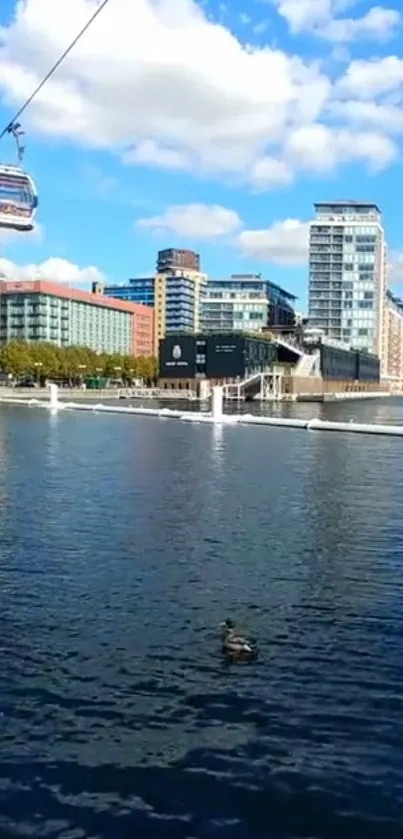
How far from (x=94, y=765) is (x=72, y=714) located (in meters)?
1.01

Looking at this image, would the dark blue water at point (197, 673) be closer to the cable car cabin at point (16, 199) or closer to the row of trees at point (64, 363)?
the cable car cabin at point (16, 199)

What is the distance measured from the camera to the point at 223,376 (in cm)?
14712

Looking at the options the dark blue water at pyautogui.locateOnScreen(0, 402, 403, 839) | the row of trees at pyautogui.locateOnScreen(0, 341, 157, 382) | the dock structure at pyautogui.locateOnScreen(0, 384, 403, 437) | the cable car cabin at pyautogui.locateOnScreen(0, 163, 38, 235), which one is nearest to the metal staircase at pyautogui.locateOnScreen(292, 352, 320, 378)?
the row of trees at pyautogui.locateOnScreen(0, 341, 157, 382)

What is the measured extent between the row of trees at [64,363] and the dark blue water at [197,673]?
440ft

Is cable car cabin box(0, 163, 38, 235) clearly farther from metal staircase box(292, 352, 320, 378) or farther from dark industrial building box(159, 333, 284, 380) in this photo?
metal staircase box(292, 352, 320, 378)

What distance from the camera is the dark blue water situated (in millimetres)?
6688

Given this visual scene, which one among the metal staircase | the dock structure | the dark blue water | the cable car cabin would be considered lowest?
the dark blue water

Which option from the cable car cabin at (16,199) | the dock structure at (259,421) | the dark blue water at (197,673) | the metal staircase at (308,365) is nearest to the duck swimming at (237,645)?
the dark blue water at (197,673)

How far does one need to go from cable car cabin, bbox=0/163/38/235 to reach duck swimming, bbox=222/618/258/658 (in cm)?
11339

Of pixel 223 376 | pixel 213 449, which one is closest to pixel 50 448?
pixel 213 449

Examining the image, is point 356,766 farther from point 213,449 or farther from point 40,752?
point 213,449

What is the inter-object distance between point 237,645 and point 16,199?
377ft

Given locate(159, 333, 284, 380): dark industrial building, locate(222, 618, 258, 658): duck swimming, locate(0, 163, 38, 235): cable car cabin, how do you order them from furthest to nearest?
locate(159, 333, 284, 380): dark industrial building → locate(0, 163, 38, 235): cable car cabin → locate(222, 618, 258, 658): duck swimming

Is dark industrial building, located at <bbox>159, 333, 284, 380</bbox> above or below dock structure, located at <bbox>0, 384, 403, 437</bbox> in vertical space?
above
